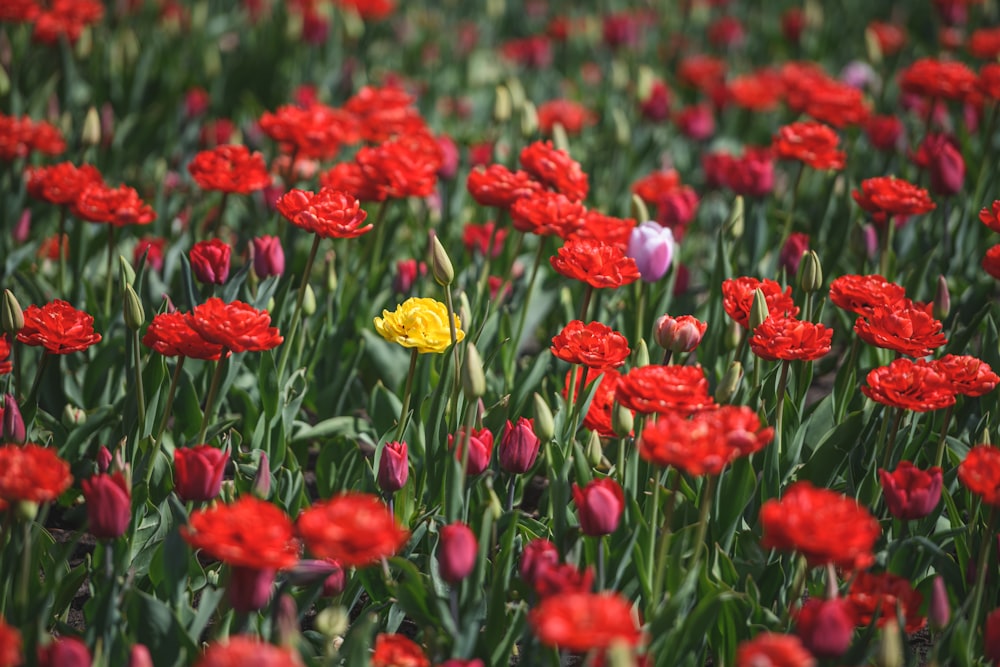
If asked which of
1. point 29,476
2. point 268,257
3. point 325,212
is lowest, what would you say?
point 268,257

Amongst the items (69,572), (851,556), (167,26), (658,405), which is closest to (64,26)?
(167,26)

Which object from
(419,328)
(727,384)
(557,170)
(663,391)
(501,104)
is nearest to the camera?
(663,391)

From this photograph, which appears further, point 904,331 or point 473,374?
point 904,331

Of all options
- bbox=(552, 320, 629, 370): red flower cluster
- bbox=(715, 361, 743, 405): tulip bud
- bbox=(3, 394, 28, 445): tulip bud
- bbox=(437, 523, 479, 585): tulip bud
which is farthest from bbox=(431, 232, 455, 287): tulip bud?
bbox=(3, 394, 28, 445): tulip bud

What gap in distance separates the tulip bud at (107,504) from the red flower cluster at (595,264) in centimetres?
84

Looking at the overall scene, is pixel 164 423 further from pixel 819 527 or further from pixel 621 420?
pixel 819 527

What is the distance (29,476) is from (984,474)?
1.18 meters

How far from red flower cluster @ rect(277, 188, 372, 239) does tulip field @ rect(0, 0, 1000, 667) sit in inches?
0.4

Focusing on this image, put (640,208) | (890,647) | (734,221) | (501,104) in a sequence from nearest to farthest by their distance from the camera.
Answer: (890,647)
(640,208)
(734,221)
(501,104)

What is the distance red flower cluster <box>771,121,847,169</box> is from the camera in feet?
8.61

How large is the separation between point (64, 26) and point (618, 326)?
223 centimetres

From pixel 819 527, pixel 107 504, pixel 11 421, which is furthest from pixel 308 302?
pixel 819 527

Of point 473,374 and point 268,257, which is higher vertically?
point 473,374

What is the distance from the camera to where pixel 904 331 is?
1725 millimetres
